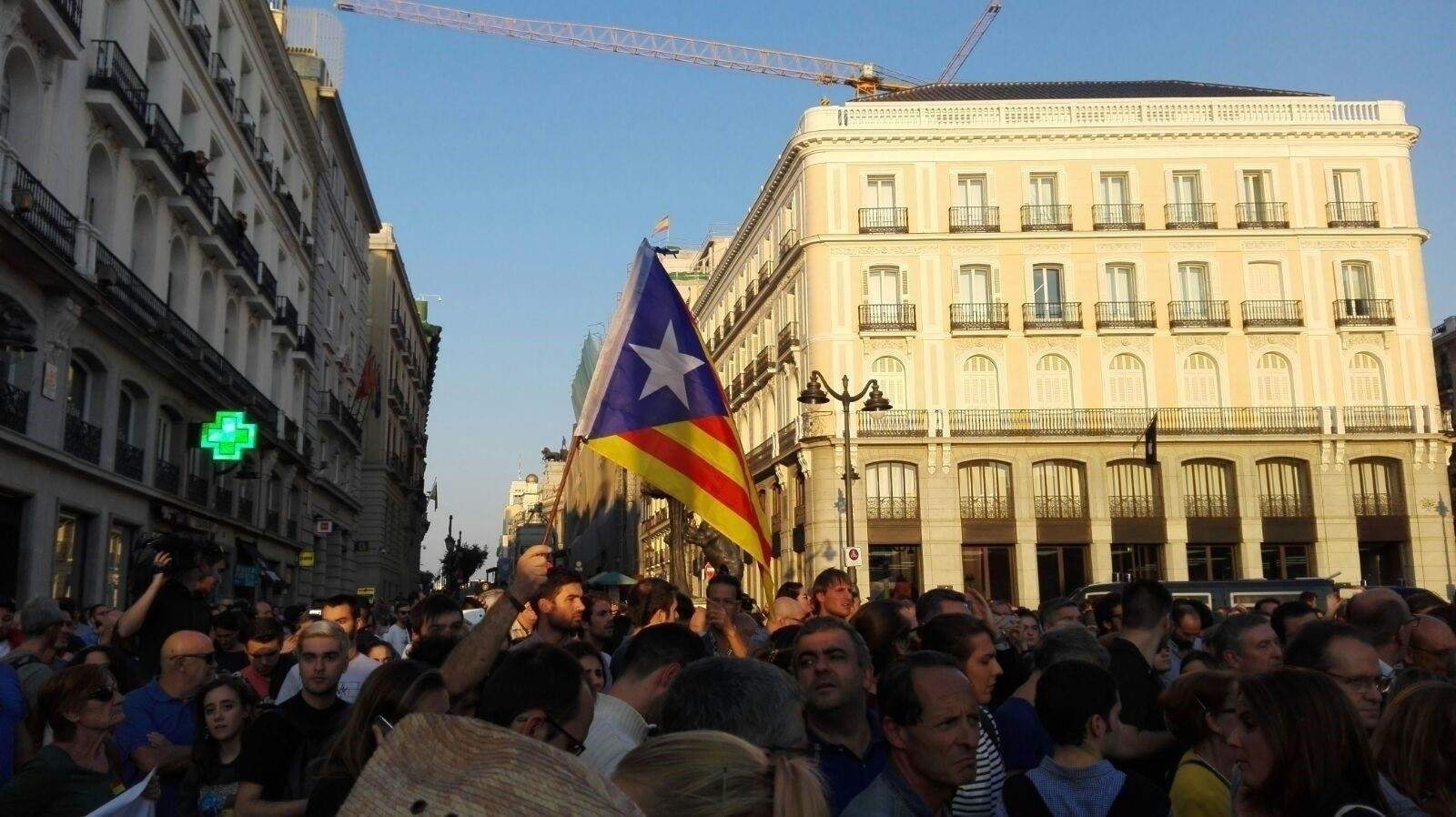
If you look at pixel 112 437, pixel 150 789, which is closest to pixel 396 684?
pixel 150 789

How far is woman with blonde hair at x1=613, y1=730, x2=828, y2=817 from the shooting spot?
6.23ft

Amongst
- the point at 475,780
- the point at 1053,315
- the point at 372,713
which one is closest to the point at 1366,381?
the point at 1053,315

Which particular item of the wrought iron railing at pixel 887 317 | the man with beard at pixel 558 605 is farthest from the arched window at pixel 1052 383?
the man with beard at pixel 558 605

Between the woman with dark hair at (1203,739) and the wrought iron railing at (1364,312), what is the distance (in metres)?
40.9

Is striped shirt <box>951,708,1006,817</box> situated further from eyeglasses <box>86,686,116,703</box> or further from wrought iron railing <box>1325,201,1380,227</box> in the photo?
wrought iron railing <box>1325,201,1380,227</box>

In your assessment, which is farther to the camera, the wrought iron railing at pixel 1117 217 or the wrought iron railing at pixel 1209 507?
the wrought iron railing at pixel 1117 217

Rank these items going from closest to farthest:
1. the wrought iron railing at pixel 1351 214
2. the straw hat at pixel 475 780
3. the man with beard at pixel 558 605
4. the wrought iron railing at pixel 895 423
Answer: the straw hat at pixel 475 780 → the man with beard at pixel 558 605 → the wrought iron railing at pixel 895 423 → the wrought iron railing at pixel 1351 214

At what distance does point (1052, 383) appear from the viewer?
41000 millimetres

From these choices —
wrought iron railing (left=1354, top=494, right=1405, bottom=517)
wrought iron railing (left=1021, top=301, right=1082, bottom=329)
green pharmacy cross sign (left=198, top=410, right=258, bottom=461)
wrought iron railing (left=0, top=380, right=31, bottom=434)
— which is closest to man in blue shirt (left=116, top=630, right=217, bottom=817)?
wrought iron railing (left=0, top=380, right=31, bottom=434)

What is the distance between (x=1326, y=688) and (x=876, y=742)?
1848 mm

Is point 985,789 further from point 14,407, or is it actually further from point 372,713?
point 14,407

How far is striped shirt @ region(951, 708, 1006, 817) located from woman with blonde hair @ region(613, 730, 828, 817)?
259cm

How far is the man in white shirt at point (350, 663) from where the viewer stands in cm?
718

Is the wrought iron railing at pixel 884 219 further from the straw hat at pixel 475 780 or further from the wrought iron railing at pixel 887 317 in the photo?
the straw hat at pixel 475 780
